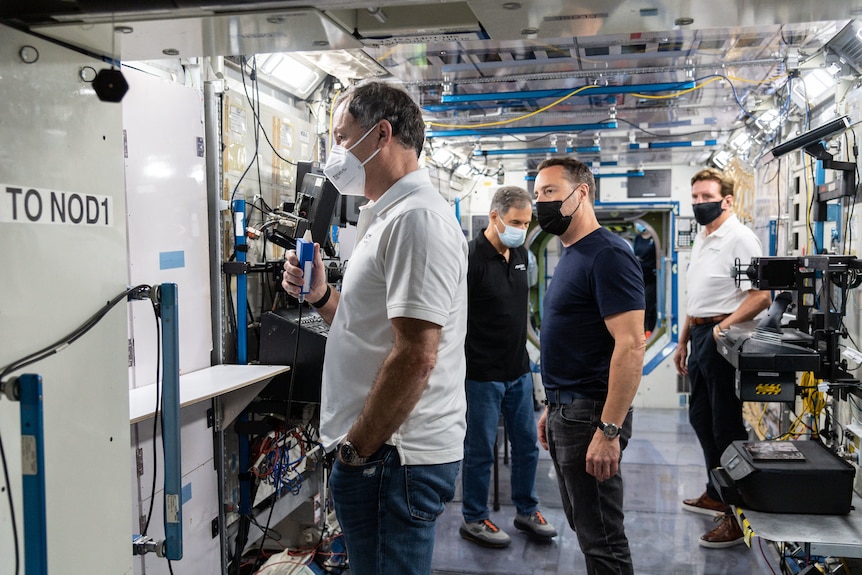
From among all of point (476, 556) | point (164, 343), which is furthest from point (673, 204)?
point (164, 343)

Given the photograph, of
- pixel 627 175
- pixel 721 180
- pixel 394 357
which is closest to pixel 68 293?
pixel 394 357

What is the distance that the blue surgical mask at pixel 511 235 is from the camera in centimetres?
425

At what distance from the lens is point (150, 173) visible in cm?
303

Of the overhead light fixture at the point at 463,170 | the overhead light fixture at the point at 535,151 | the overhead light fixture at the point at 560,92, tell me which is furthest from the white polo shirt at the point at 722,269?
the overhead light fixture at the point at 463,170

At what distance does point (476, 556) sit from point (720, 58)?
126 inches

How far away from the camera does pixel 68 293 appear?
1.51 meters

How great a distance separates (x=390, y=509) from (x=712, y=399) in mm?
3094

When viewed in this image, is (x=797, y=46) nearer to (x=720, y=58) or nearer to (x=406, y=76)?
Result: (x=720, y=58)

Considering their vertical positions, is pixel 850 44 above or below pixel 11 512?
above

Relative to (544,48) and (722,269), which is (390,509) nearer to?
(544,48)

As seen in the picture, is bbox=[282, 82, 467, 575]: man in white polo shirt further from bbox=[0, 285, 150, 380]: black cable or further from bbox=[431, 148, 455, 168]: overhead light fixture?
bbox=[431, 148, 455, 168]: overhead light fixture

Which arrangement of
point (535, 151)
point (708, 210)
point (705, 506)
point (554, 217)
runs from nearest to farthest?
point (554, 217) → point (708, 210) → point (705, 506) → point (535, 151)

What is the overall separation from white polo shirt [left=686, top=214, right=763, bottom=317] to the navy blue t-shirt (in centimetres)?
211

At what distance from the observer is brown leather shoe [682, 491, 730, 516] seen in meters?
4.70
